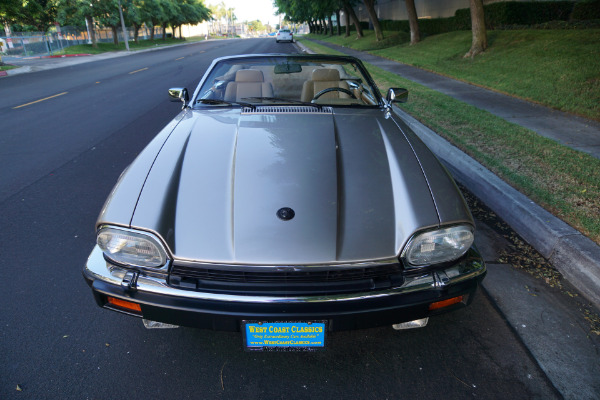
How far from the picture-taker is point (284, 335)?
183 centimetres

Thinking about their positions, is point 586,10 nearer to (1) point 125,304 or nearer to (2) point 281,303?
(2) point 281,303

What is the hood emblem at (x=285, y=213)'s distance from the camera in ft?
6.10

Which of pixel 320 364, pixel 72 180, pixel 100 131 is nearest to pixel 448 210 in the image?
pixel 320 364

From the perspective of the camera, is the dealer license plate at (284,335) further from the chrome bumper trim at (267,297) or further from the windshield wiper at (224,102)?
the windshield wiper at (224,102)

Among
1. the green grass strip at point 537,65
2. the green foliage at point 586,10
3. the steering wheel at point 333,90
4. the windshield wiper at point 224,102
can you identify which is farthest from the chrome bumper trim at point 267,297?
the green foliage at point 586,10

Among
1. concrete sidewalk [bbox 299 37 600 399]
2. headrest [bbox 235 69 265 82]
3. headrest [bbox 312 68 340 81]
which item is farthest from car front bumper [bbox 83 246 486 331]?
headrest [bbox 312 68 340 81]

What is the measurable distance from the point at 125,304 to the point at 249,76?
2230mm

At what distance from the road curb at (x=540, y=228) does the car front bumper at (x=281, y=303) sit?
131cm

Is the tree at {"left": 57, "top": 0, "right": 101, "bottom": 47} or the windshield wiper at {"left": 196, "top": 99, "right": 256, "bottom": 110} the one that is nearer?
the windshield wiper at {"left": 196, "top": 99, "right": 256, "bottom": 110}

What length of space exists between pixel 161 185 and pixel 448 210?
1464 mm

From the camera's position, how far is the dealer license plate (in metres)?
1.80

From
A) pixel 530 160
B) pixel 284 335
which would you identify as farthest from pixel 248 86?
pixel 530 160

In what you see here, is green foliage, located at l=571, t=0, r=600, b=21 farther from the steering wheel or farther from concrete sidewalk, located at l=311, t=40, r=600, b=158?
the steering wheel

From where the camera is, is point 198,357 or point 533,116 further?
point 533,116
